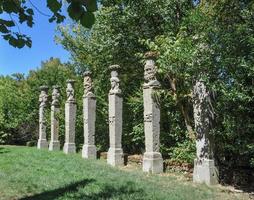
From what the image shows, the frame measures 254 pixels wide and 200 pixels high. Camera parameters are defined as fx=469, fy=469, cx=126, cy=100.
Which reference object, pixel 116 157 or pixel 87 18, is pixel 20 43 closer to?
A: pixel 87 18

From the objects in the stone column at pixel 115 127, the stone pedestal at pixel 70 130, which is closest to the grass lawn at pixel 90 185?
the stone column at pixel 115 127

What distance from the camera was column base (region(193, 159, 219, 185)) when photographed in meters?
11.3

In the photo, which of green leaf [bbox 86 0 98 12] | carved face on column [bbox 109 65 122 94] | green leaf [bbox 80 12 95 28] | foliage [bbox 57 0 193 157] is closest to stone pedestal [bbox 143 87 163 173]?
foliage [bbox 57 0 193 157]

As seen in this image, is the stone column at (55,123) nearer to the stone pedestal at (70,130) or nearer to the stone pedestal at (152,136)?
the stone pedestal at (70,130)

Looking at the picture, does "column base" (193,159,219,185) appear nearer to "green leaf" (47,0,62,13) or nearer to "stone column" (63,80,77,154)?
"green leaf" (47,0,62,13)

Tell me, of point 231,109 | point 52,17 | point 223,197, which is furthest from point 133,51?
point 52,17

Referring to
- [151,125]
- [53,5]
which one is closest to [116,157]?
[151,125]

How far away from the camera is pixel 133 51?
17812mm

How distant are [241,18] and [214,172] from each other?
371cm

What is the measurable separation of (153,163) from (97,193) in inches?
156

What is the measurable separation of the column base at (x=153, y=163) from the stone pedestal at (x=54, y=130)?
30.3 feet

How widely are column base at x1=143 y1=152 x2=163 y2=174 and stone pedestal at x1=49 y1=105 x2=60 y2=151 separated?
924 cm

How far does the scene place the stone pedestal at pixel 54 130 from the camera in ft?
71.5

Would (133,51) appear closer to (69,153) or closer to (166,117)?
(166,117)
